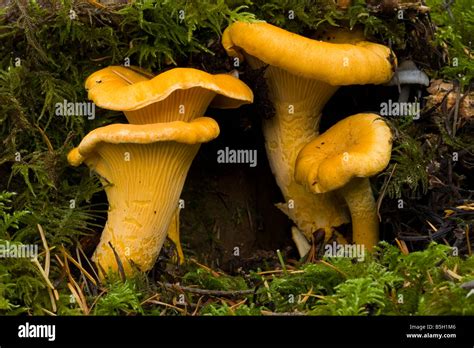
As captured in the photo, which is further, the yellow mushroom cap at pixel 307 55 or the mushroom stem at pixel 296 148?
the mushroom stem at pixel 296 148

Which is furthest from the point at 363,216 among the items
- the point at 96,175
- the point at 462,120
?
the point at 96,175

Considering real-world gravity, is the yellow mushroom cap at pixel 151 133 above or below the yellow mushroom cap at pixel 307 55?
below

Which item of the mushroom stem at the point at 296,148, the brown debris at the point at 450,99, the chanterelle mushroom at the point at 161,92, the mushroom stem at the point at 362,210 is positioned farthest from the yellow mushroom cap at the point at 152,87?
the brown debris at the point at 450,99

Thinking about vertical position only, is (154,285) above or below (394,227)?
below
